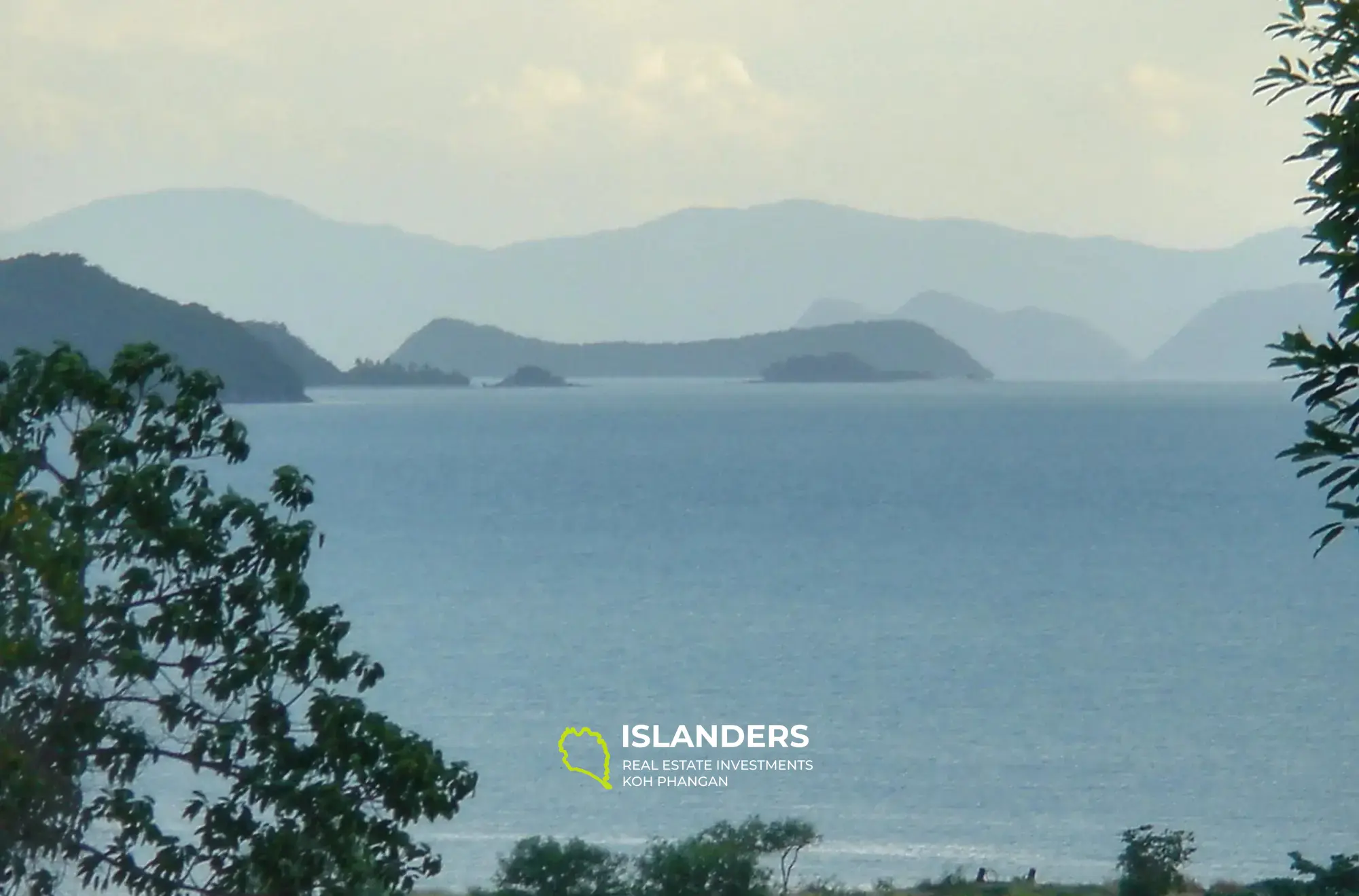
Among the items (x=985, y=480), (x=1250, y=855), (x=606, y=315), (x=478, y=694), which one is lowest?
(x=1250, y=855)

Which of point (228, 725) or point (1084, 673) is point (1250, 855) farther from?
point (228, 725)

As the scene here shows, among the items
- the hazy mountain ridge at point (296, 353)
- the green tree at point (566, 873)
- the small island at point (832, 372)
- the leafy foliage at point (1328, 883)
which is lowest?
the green tree at point (566, 873)

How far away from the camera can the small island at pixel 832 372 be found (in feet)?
546

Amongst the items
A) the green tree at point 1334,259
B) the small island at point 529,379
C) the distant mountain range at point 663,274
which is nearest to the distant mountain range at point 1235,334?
the distant mountain range at point 663,274

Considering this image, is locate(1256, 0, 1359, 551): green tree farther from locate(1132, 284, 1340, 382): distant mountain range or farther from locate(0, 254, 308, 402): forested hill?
locate(1132, 284, 1340, 382): distant mountain range

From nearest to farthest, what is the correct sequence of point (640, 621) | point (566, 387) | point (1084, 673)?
point (1084, 673), point (640, 621), point (566, 387)

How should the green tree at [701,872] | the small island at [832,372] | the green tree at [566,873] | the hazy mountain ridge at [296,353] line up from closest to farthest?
the green tree at [701,872], the green tree at [566,873], the hazy mountain ridge at [296,353], the small island at [832,372]

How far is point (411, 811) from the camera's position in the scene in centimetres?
748

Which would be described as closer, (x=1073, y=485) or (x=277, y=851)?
(x=277, y=851)

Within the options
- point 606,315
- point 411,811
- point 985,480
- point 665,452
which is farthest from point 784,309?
point 411,811

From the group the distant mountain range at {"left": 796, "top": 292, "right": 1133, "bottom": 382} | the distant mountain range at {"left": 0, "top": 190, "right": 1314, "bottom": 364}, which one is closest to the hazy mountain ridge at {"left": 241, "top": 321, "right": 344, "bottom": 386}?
the distant mountain range at {"left": 0, "top": 190, "right": 1314, "bottom": 364}

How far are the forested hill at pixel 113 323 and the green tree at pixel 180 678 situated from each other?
27.1 m

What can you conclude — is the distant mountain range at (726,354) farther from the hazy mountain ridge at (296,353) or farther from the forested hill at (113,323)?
the forested hill at (113,323)

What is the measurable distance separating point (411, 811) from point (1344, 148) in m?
4.83
